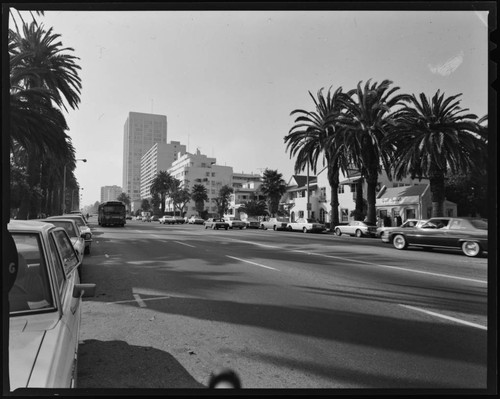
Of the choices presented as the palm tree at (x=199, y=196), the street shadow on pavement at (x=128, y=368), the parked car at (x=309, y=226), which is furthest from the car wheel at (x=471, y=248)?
the palm tree at (x=199, y=196)

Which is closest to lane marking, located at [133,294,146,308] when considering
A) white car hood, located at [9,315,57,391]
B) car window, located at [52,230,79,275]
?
car window, located at [52,230,79,275]

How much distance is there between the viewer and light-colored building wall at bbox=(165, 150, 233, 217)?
407 ft

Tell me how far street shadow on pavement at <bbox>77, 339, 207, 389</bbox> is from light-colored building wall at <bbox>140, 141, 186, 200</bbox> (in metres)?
4.48

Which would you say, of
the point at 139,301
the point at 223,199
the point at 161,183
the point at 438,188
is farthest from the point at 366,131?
the point at 161,183

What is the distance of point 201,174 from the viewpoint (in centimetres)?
12688

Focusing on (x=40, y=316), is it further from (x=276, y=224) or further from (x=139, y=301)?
(x=276, y=224)

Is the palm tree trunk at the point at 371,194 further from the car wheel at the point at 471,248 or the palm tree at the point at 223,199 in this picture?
the palm tree at the point at 223,199

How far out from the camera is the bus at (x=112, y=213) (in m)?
43.2

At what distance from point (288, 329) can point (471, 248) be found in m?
12.4

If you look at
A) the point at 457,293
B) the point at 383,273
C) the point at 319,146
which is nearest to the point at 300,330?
the point at 457,293

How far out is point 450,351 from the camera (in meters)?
4.04

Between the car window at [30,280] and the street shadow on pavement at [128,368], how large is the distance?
1.09 meters

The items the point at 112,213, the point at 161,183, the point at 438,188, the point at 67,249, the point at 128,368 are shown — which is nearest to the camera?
the point at 128,368
